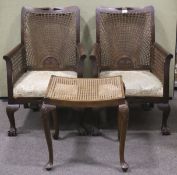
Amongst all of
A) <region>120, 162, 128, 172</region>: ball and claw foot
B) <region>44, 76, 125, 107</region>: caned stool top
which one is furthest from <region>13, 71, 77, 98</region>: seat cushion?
<region>120, 162, 128, 172</region>: ball and claw foot

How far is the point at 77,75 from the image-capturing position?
2.63 metres

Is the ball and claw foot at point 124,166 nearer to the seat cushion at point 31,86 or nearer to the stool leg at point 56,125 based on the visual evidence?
the stool leg at point 56,125

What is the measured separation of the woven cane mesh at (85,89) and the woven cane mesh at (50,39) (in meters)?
0.52

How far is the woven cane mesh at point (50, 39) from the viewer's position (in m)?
2.88

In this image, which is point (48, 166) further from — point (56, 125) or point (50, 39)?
point (50, 39)

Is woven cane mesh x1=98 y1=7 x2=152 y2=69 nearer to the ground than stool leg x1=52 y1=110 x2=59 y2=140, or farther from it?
farther from it

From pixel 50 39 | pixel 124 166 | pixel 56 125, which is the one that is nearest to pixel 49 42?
pixel 50 39

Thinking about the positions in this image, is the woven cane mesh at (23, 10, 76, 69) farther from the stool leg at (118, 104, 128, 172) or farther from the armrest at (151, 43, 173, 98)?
the stool leg at (118, 104, 128, 172)

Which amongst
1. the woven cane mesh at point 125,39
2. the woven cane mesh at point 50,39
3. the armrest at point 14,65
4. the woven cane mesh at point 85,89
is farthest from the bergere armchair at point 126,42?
the armrest at point 14,65

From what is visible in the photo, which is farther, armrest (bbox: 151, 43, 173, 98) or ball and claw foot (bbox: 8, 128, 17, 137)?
ball and claw foot (bbox: 8, 128, 17, 137)

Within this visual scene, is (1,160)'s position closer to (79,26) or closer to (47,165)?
(47,165)

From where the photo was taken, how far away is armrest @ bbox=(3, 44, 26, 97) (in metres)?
2.50

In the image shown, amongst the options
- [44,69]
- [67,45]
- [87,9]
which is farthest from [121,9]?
[44,69]

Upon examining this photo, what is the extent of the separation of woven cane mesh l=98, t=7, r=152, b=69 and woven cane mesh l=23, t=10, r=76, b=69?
0.26 meters
